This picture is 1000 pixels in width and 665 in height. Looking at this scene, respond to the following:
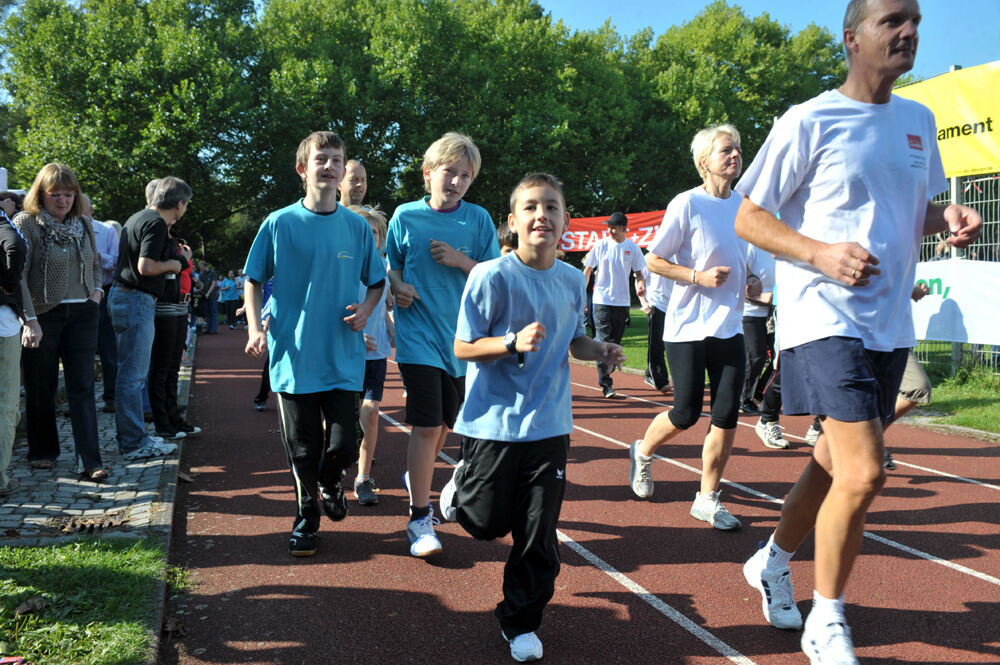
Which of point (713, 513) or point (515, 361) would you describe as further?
point (713, 513)

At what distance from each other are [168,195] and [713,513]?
501 cm

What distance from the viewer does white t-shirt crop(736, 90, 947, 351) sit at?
305 centimetres

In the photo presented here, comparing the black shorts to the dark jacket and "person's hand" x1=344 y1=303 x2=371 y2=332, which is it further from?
the dark jacket

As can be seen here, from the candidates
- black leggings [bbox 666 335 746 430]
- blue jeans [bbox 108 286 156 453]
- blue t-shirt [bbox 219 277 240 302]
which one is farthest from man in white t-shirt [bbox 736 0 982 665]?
blue t-shirt [bbox 219 277 240 302]

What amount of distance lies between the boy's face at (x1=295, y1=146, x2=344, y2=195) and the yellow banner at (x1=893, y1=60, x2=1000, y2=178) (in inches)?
390

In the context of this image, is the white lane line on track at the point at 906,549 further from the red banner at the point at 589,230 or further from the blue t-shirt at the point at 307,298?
the red banner at the point at 589,230

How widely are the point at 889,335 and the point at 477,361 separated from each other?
153cm

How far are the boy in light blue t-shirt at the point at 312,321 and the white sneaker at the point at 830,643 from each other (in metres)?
2.47

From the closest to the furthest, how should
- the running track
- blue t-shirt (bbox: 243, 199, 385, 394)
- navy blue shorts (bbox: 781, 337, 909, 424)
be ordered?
navy blue shorts (bbox: 781, 337, 909, 424) < the running track < blue t-shirt (bbox: 243, 199, 385, 394)

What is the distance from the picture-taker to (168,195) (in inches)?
277

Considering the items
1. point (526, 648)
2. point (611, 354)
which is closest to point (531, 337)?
point (611, 354)

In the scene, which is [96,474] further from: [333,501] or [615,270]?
[615,270]

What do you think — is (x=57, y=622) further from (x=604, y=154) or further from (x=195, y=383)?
(x=604, y=154)

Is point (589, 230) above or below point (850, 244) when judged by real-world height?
above
